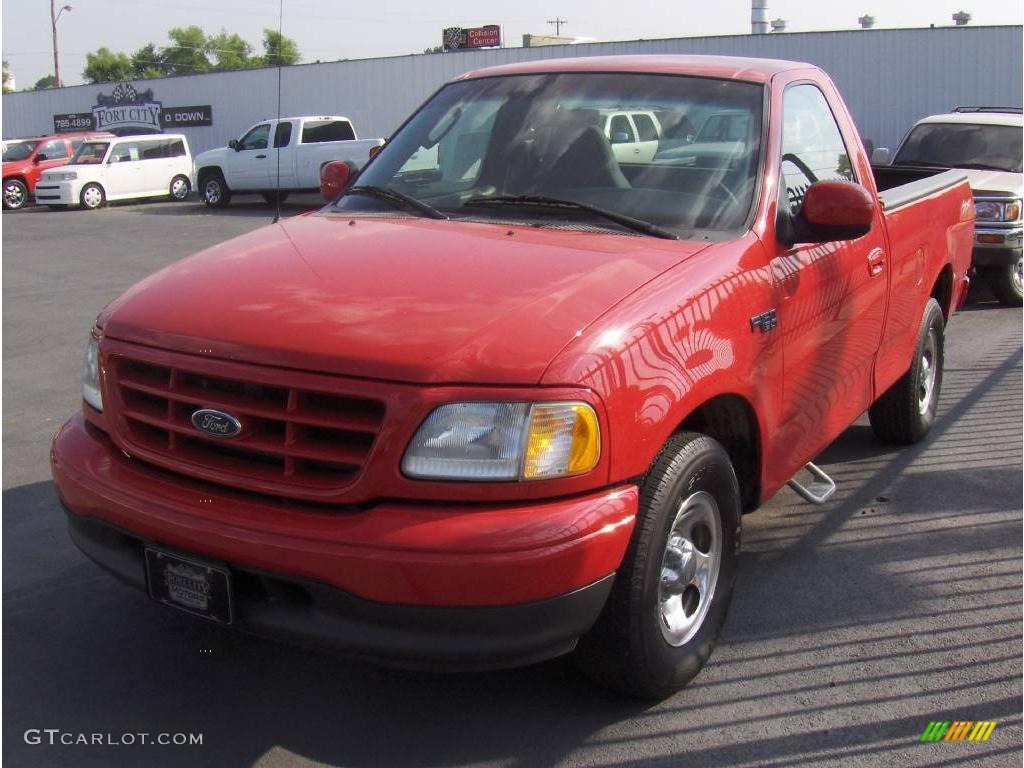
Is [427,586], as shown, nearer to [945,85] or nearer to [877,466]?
[877,466]

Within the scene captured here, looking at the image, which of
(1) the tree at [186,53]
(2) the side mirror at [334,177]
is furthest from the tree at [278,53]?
(1) the tree at [186,53]

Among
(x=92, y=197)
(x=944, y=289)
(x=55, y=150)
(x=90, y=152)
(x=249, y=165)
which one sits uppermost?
(x=55, y=150)

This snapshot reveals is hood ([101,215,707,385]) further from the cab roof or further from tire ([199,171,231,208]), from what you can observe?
tire ([199,171,231,208])

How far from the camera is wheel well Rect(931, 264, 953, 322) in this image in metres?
6.22

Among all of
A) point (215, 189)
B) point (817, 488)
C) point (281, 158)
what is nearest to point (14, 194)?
point (215, 189)

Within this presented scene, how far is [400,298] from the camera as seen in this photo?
321 centimetres

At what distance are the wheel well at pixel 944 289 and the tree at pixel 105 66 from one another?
100948mm

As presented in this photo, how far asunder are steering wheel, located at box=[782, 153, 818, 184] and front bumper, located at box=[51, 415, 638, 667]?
1.90m

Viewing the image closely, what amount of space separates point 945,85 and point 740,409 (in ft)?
75.0

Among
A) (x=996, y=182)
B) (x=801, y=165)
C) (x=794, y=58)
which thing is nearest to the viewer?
(x=801, y=165)

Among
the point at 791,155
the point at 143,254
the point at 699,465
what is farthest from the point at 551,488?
the point at 143,254

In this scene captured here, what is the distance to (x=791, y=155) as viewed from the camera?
438 cm

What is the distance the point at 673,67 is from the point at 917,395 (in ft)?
8.22

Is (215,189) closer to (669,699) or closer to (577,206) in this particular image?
(577,206)
